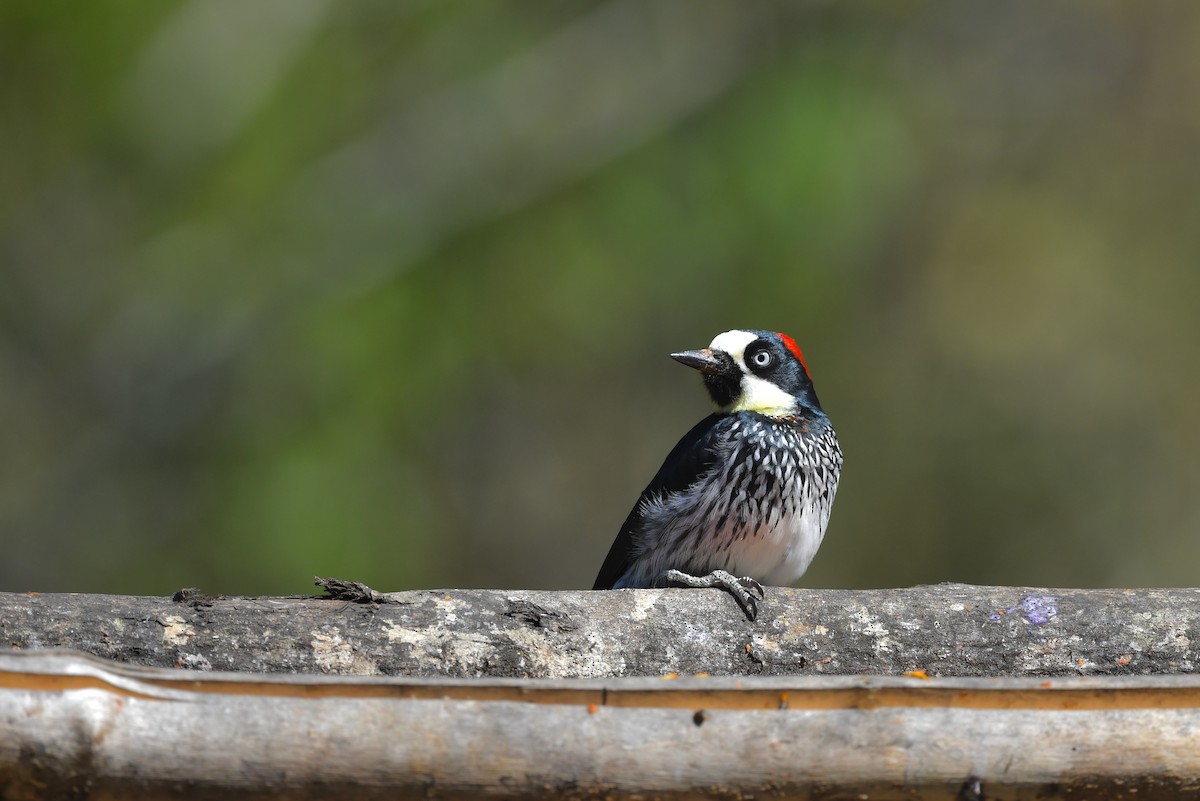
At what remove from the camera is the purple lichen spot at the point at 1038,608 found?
10.3 feet

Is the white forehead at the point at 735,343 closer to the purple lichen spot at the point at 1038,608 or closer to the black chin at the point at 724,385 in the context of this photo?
the black chin at the point at 724,385

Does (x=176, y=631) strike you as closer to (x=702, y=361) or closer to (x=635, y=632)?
(x=635, y=632)

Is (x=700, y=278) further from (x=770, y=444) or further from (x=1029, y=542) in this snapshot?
(x=770, y=444)

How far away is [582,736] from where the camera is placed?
85.3 inches

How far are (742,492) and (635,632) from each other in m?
1.44

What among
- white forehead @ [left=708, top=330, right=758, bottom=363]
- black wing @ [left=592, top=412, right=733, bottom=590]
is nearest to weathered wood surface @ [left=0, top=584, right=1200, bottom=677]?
black wing @ [left=592, top=412, right=733, bottom=590]

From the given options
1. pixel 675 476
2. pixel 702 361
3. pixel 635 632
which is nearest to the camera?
pixel 635 632

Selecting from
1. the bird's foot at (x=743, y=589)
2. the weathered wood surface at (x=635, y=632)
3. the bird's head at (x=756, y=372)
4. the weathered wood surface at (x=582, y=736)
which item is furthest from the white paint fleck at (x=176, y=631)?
the bird's head at (x=756, y=372)

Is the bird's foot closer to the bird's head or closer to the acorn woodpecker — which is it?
the acorn woodpecker

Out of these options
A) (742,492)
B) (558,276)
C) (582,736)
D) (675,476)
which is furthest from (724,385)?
(558,276)

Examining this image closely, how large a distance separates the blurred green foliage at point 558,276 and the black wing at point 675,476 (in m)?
4.00

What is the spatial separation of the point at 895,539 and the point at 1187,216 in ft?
12.2

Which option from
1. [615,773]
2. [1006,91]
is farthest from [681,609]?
[1006,91]

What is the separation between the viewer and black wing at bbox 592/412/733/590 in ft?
14.9
